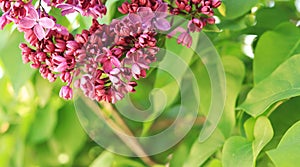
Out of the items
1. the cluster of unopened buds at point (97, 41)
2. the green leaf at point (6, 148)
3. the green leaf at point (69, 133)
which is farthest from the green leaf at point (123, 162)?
the cluster of unopened buds at point (97, 41)

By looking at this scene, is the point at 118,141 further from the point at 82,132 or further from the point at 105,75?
the point at 105,75

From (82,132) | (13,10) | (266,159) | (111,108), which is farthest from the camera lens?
(82,132)

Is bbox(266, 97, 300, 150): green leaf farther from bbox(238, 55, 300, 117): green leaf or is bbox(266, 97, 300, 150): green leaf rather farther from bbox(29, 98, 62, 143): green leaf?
bbox(29, 98, 62, 143): green leaf

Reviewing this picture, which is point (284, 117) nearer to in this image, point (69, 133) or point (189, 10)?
point (189, 10)

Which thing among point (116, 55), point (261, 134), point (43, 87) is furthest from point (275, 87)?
point (43, 87)

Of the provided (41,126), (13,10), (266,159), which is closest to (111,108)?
(41,126)
